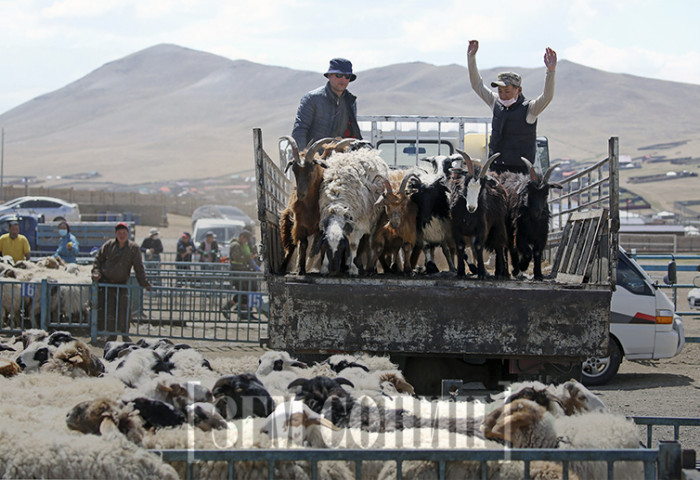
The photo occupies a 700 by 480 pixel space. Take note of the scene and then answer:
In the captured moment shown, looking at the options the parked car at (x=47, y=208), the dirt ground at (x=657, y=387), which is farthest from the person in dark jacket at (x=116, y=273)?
the parked car at (x=47, y=208)

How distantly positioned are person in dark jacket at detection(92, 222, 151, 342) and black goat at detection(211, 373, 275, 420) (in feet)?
29.4

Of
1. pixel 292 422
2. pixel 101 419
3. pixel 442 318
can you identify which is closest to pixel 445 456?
pixel 292 422

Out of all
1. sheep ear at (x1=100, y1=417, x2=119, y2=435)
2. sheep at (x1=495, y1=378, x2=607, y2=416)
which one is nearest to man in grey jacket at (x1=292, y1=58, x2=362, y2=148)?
sheep at (x1=495, y1=378, x2=607, y2=416)

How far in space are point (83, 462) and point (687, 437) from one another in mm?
6576

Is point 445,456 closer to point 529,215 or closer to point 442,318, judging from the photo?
point 442,318

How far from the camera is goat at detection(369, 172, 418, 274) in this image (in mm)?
8234

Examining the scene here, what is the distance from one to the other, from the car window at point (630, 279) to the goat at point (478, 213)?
466 cm

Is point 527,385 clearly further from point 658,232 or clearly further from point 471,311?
point 658,232

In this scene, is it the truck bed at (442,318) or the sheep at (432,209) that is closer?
the truck bed at (442,318)

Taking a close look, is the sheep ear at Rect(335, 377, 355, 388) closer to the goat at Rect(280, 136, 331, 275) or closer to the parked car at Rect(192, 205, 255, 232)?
the goat at Rect(280, 136, 331, 275)

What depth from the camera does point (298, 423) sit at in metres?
4.66

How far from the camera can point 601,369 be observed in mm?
11883

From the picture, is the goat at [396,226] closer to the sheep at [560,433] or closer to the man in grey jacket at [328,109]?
the man in grey jacket at [328,109]

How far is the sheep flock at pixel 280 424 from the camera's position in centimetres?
425
